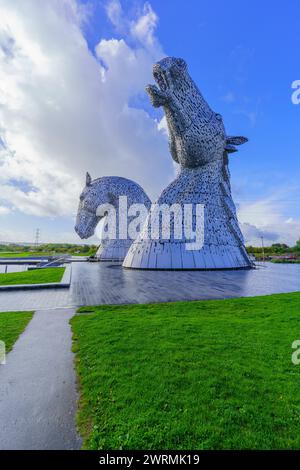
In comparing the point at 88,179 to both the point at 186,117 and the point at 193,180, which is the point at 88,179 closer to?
the point at 193,180

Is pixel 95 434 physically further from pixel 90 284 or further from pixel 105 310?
pixel 90 284

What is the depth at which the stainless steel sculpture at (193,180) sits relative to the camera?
16.1 meters

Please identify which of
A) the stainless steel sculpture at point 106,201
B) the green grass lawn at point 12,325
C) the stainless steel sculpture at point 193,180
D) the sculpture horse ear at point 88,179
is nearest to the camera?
the green grass lawn at point 12,325

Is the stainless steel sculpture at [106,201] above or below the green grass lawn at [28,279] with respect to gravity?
above

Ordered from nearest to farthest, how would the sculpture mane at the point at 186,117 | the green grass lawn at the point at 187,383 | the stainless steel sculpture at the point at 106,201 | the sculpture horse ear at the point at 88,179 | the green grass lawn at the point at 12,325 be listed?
the green grass lawn at the point at 187,383, the green grass lawn at the point at 12,325, the sculpture mane at the point at 186,117, the stainless steel sculpture at the point at 106,201, the sculpture horse ear at the point at 88,179

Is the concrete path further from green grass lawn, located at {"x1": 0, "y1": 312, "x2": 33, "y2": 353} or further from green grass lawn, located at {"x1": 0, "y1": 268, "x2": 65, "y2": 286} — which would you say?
green grass lawn, located at {"x1": 0, "y1": 268, "x2": 65, "y2": 286}

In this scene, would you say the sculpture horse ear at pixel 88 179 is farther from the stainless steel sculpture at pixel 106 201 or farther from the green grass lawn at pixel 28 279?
the green grass lawn at pixel 28 279

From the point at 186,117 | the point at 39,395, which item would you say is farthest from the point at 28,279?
the point at 186,117

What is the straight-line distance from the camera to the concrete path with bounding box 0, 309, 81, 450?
2371 mm

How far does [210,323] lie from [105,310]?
2.74 metres

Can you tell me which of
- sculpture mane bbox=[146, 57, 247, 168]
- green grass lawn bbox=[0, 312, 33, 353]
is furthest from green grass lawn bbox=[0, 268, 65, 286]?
sculpture mane bbox=[146, 57, 247, 168]

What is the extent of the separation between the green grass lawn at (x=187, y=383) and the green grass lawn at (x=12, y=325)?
3.47ft

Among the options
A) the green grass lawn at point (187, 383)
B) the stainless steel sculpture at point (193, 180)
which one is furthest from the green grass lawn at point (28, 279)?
the green grass lawn at point (187, 383)

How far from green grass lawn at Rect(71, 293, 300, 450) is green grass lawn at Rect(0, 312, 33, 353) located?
41.6 inches
